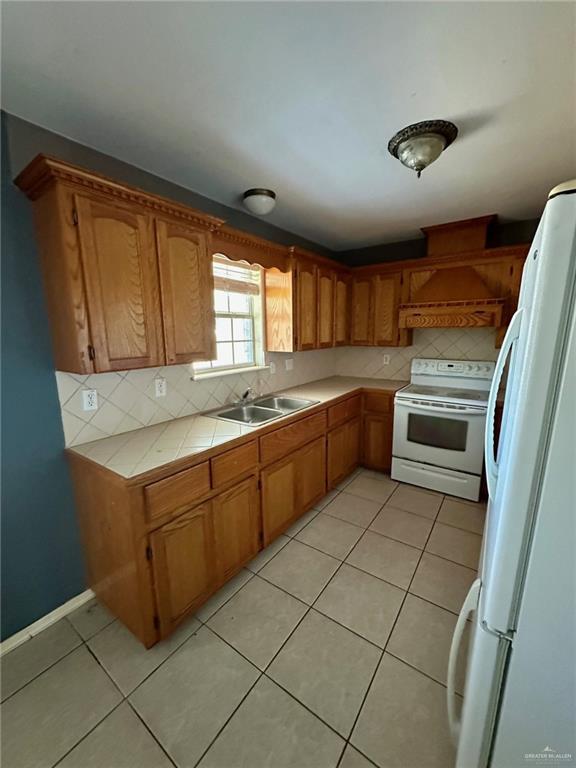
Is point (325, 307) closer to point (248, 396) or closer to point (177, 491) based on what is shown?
point (248, 396)

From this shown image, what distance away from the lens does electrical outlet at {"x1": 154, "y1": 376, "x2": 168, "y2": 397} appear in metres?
Answer: 2.02

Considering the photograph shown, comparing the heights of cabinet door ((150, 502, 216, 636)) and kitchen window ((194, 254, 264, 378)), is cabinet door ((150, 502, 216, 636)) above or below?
below

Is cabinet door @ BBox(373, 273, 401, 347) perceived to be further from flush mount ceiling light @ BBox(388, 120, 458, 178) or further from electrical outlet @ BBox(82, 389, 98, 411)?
electrical outlet @ BBox(82, 389, 98, 411)

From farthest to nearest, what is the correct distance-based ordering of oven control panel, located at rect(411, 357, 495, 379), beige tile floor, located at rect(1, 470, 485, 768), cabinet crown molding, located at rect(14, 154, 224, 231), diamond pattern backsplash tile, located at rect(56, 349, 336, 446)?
oven control panel, located at rect(411, 357, 495, 379)
diamond pattern backsplash tile, located at rect(56, 349, 336, 446)
cabinet crown molding, located at rect(14, 154, 224, 231)
beige tile floor, located at rect(1, 470, 485, 768)

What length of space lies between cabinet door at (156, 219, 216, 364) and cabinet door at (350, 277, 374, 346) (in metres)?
2.08

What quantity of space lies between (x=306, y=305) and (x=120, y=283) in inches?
68.4

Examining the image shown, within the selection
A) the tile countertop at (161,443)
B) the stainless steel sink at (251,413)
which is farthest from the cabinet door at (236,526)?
the stainless steel sink at (251,413)

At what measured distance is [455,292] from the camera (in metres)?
2.89

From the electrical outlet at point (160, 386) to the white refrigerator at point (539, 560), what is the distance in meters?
1.89

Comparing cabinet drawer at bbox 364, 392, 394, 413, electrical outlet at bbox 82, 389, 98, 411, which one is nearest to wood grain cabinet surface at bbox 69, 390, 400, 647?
electrical outlet at bbox 82, 389, 98, 411

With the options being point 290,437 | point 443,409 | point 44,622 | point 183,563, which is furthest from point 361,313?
point 44,622

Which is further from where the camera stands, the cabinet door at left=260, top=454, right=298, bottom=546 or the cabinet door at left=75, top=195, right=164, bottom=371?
the cabinet door at left=260, top=454, right=298, bottom=546

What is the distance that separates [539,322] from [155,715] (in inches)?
75.2

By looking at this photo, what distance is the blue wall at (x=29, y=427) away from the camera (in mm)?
1431
